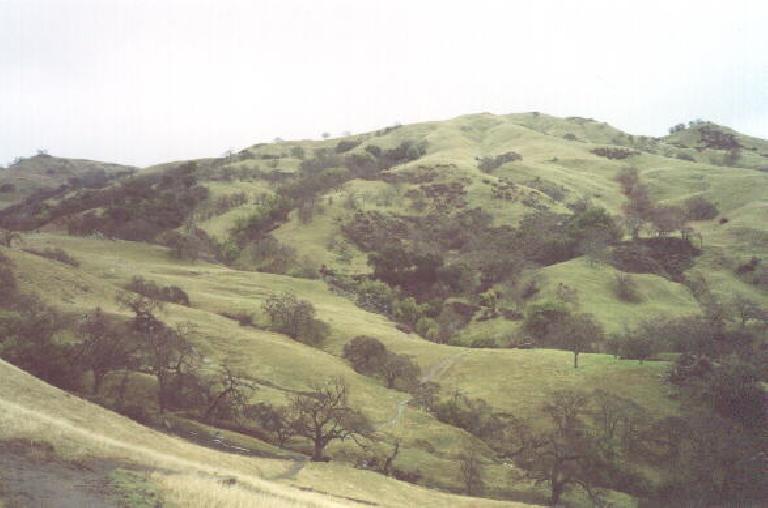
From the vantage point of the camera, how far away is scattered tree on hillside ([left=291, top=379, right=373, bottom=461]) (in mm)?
47750

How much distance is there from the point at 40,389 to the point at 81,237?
109 metres

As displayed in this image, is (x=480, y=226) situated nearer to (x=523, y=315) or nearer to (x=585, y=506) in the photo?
(x=523, y=315)

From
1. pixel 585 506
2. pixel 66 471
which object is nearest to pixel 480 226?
pixel 585 506

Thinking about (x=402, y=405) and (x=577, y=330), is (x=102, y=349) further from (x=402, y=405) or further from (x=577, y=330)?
(x=577, y=330)

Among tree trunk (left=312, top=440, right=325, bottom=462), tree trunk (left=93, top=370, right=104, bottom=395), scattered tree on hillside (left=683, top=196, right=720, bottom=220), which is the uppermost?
scattered tree on hillside (left=683, top=196, right=720, bottom=220)

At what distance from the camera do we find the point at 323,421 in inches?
1891

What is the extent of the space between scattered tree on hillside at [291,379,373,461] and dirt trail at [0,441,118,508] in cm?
2692

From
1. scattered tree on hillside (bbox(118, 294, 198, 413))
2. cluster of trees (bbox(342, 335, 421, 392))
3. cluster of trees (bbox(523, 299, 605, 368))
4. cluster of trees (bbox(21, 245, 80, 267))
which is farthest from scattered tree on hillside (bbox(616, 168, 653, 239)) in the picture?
cluster of trees (bbox(21, 245, 80, 267))

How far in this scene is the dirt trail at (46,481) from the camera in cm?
1736

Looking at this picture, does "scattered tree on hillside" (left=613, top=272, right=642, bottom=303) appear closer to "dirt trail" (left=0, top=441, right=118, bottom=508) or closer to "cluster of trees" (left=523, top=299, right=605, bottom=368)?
"cluster of trees" (left=523, top=299, right=605, bottom=368)

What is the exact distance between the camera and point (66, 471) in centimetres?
2044

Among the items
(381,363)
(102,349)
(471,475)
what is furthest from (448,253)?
(102,349)

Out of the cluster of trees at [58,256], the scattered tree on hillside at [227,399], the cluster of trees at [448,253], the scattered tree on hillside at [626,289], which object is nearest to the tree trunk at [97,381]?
the scattered tree on hillside at [227,399]

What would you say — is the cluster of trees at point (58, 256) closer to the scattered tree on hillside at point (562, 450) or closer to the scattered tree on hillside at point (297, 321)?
the scattered tree on hillside at point (297, 321)
